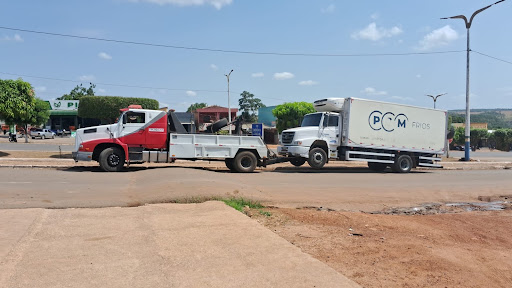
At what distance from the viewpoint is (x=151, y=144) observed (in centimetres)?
1684

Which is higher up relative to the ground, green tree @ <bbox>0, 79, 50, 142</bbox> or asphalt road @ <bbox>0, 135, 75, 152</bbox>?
green tree @ <bbox>0, 79, 50, 142</bbox>

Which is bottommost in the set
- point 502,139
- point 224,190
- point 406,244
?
point 406,244

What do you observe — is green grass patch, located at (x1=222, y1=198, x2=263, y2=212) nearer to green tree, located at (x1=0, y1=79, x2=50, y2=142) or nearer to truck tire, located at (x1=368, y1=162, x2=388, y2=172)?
truck tire, located at (x1=368, y1=162, x2=388, y2=172)

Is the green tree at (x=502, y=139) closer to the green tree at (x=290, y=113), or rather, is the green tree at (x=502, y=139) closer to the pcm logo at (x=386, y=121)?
the green tree at (x=290, y=113)

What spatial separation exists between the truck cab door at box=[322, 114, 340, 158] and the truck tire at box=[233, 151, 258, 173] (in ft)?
11.6

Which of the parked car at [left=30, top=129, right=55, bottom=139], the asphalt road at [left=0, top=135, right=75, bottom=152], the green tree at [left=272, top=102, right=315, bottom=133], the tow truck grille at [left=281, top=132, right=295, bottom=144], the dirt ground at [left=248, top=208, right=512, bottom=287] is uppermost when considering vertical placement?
the green tree at [left=272, top=102, right=315, bottom=133]

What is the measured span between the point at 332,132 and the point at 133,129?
8.81 m

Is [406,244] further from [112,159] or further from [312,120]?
[312,120]

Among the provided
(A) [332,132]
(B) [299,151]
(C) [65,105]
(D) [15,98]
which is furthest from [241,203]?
(C) [65,105]

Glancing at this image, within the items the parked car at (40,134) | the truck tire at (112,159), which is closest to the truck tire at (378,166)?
the truck tire at (112,159)

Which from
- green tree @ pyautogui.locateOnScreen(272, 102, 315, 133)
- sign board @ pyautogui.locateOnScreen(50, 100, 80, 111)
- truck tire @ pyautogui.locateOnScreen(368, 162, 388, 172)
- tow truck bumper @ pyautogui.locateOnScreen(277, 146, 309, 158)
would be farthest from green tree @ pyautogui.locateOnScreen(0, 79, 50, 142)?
sign board @ pyautogui.locateOnScreen(50, 100, 80, 111)

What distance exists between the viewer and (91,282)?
422 centimetres

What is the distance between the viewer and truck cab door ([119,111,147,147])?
54.5ft


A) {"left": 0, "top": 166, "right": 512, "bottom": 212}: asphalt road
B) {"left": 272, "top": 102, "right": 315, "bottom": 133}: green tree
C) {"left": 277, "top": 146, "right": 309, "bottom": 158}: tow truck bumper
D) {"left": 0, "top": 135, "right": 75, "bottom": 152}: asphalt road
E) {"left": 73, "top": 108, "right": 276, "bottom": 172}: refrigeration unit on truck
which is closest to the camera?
{"left": 0, "top": 166, "right": 512, "bottom": 212}: asphalt road
